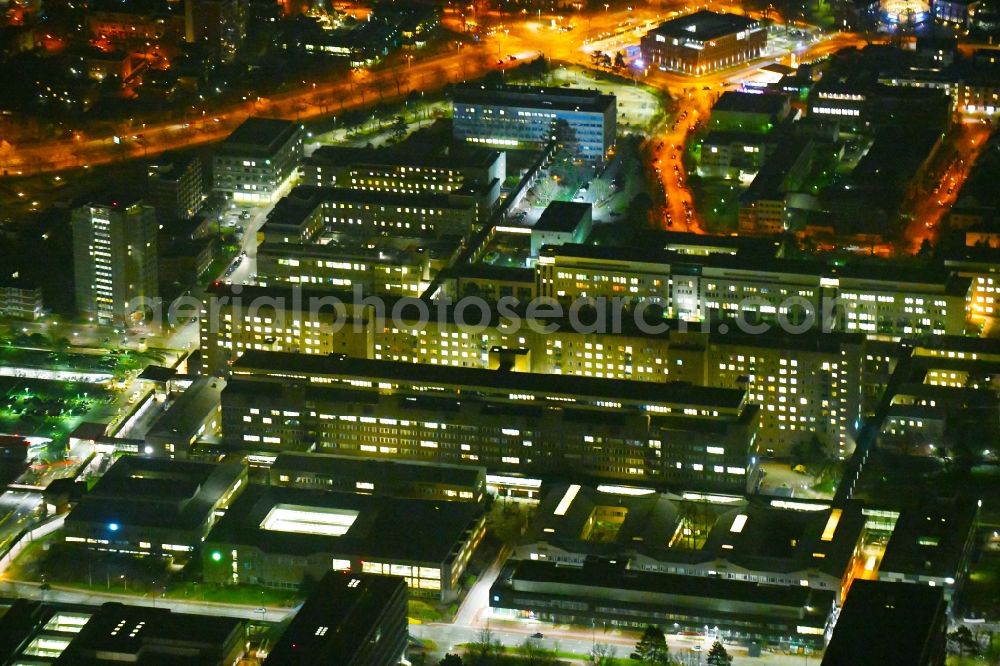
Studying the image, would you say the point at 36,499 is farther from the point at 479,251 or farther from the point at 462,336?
the point at 479,251

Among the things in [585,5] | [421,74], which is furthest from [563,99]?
[585,5]

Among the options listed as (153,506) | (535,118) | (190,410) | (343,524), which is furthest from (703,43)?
(153,506)

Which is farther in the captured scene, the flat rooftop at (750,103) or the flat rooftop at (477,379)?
the flat rooftop at (750,103)

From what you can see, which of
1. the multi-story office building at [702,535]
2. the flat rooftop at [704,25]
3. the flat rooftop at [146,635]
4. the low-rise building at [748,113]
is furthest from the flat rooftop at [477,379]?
the flat rooftop at [704,25]

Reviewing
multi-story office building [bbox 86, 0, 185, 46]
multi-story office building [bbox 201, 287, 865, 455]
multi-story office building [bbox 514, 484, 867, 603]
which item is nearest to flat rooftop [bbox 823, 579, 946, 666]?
multi-story office building [bbox 514, 484, 867, 603]

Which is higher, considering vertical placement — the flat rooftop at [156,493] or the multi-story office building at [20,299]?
the flat rooftop at [156,493]

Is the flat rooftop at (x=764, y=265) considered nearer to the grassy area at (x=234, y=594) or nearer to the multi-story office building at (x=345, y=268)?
the multi-story office building at (x=345, y=268)
